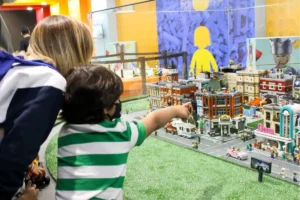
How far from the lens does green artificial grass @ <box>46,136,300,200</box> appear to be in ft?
3.82

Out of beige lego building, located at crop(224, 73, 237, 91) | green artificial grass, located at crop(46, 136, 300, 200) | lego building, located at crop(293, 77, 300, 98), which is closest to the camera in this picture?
green artificial grass, located at crop(46, 136, 300, 200)

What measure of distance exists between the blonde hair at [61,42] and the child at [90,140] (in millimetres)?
58

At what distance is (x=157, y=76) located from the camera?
2479mm

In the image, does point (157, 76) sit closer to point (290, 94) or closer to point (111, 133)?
point (290, 94)

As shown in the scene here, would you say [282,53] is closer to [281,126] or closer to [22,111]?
[281,126]

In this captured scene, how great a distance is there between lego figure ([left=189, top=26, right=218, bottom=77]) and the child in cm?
140

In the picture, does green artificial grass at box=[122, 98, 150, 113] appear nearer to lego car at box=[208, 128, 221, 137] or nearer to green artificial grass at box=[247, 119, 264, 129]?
lego car at box=[208, 128, 221, 137]

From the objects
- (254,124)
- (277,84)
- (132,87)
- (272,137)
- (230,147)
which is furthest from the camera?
(132,87)

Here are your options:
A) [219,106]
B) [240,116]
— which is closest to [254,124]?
[240,116]

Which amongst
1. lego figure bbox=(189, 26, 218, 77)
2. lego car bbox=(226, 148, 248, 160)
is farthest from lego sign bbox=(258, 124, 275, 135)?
lego figure bbox=(189, 26, 218, 77)

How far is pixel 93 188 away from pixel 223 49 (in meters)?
1.68

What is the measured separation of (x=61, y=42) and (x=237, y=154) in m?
0.95

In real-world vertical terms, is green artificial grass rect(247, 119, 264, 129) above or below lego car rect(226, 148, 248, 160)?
above

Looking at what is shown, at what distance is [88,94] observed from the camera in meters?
0.68
